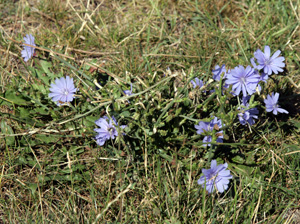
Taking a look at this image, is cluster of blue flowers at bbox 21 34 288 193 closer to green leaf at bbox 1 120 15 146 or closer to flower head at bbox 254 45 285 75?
flower head at bbox 254 45 285 75

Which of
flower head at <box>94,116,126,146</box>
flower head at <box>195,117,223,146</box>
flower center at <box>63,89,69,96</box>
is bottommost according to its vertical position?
flower head at <box>195,117,223,146</box>

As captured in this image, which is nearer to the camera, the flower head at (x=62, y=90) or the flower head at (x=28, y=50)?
the flower head at (x=62, y=90)

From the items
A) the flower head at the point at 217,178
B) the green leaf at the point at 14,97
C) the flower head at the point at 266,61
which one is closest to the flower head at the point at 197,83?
the flower head at the point at 266,61

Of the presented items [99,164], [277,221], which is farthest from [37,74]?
[277,221]

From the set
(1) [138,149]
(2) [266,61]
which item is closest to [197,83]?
(2) [266,61]

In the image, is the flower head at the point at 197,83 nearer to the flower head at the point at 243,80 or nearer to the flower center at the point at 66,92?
the flower head at the point at 243,80

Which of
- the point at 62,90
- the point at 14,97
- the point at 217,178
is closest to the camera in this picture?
the point at 217,178

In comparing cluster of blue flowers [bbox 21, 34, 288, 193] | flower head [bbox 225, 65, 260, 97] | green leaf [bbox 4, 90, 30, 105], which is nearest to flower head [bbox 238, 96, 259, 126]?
cluster of blue flowers [bbox 21, 34, 288, 193]

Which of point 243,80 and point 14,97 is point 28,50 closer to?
point 14,97
